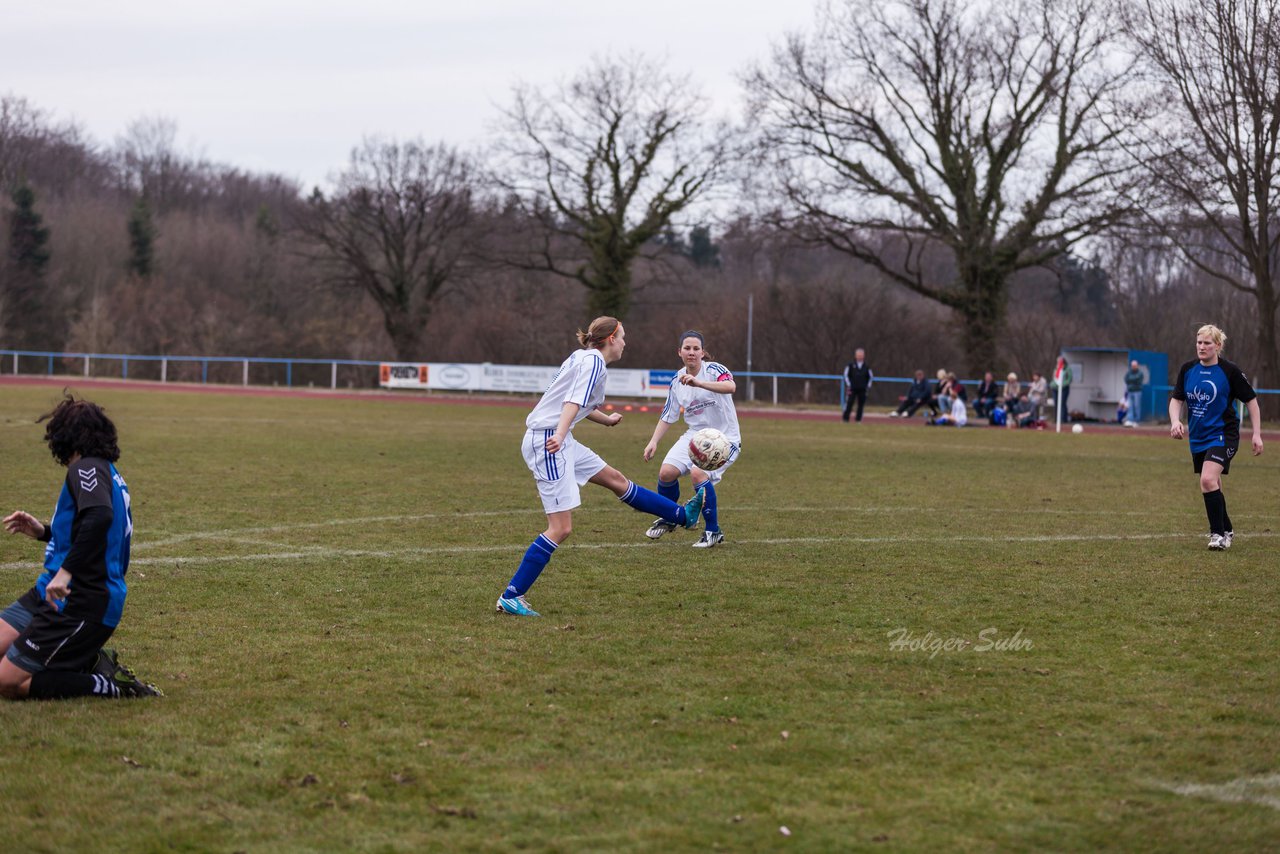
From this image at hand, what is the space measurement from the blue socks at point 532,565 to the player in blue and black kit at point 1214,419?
18.5 ft

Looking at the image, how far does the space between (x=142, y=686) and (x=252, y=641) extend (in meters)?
1.13

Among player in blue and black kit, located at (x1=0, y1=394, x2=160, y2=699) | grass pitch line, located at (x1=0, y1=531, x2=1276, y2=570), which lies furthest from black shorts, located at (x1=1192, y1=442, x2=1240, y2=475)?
player in blue and black kit, located at (x1=0, y1=394, x2=160, y2=699)

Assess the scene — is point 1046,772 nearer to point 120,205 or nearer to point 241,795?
point 241,795

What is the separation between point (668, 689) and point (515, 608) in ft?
6.26

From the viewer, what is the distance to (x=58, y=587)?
5215mm

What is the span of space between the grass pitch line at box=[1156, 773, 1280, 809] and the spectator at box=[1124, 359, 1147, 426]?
31.2 metres

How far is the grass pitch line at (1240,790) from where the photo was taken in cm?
433

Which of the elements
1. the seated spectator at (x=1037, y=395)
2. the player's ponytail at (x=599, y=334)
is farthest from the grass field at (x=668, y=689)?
the seated spectator at (x=1037, y=395)

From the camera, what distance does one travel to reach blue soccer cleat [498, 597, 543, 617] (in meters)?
7.45

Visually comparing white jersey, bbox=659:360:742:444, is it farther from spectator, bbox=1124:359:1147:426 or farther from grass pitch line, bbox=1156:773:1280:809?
spectator, bbox=1124:359:1147:426

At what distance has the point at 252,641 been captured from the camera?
6.68 meters

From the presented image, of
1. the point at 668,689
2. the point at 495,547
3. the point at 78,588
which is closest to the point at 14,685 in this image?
the point at 78,588

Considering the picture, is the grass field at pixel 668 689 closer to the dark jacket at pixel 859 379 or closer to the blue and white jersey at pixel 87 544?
the blue and white jersey at pixel 87 544

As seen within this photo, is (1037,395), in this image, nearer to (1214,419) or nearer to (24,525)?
(1214,419)
